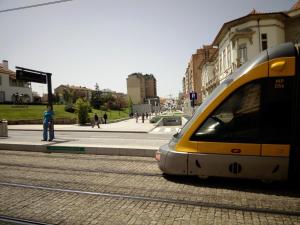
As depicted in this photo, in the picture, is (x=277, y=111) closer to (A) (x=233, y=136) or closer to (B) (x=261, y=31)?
(A) (x=233, y=136)

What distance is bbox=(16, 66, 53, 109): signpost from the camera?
1348 cm

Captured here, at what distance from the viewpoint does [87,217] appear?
4527 mm

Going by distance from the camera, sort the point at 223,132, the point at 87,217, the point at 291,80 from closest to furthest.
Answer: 1. the point at 87,217
2. the point at 291,80
3. the point at 223,132

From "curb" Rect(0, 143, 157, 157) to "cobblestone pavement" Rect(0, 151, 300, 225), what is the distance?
5.71 feet

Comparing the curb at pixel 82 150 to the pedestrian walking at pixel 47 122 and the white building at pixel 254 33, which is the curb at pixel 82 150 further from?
the white building at pixel 254 33

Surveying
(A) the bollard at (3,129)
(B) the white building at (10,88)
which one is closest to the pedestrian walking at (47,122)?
(A) the bollard at (3,129)

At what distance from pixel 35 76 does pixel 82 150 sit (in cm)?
622

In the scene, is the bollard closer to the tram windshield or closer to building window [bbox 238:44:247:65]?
the tram windshield

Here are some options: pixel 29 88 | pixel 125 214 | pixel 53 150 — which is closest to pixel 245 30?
pixel 53 150

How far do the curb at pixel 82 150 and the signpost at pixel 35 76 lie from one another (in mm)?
3383

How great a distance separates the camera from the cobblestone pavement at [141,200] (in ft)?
14.6

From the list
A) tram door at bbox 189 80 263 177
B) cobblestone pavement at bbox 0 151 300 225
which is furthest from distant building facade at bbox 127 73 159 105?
tram door at bbox 189 80 263 177

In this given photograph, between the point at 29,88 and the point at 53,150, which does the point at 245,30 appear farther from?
the point at 29,88

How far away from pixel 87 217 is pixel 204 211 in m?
1.99
